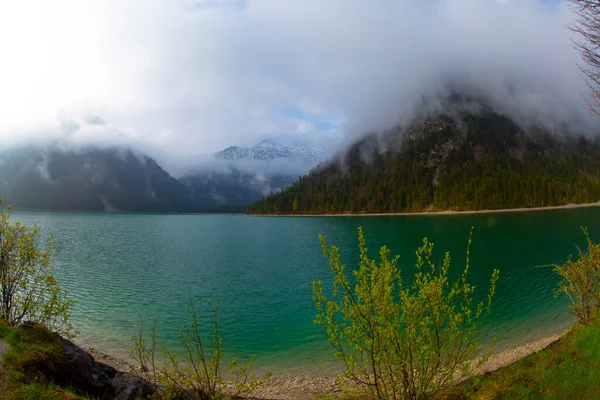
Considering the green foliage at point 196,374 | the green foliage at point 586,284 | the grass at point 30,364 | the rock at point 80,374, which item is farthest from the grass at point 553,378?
the rock at point 80,374

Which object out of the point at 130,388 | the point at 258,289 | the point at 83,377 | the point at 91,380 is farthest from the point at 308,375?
the point at 258,289

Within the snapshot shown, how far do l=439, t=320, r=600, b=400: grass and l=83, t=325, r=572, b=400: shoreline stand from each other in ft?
9.67

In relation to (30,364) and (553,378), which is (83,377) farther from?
(553,378)

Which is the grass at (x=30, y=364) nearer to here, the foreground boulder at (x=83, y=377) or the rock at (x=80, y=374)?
the foreground boulder at (x=83, y=377)

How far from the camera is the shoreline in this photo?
632 inches

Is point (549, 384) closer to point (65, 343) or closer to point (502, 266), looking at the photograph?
point (65, 343)

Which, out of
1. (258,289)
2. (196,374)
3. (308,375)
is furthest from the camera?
(258,289)

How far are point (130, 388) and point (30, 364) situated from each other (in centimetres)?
349

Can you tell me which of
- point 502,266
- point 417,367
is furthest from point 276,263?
point 417,367

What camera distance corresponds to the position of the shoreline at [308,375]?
16.0m

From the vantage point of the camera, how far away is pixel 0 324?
13.0 meters

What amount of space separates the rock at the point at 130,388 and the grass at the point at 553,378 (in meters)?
11.2

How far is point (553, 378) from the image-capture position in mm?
10789

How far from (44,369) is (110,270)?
44.6 m
